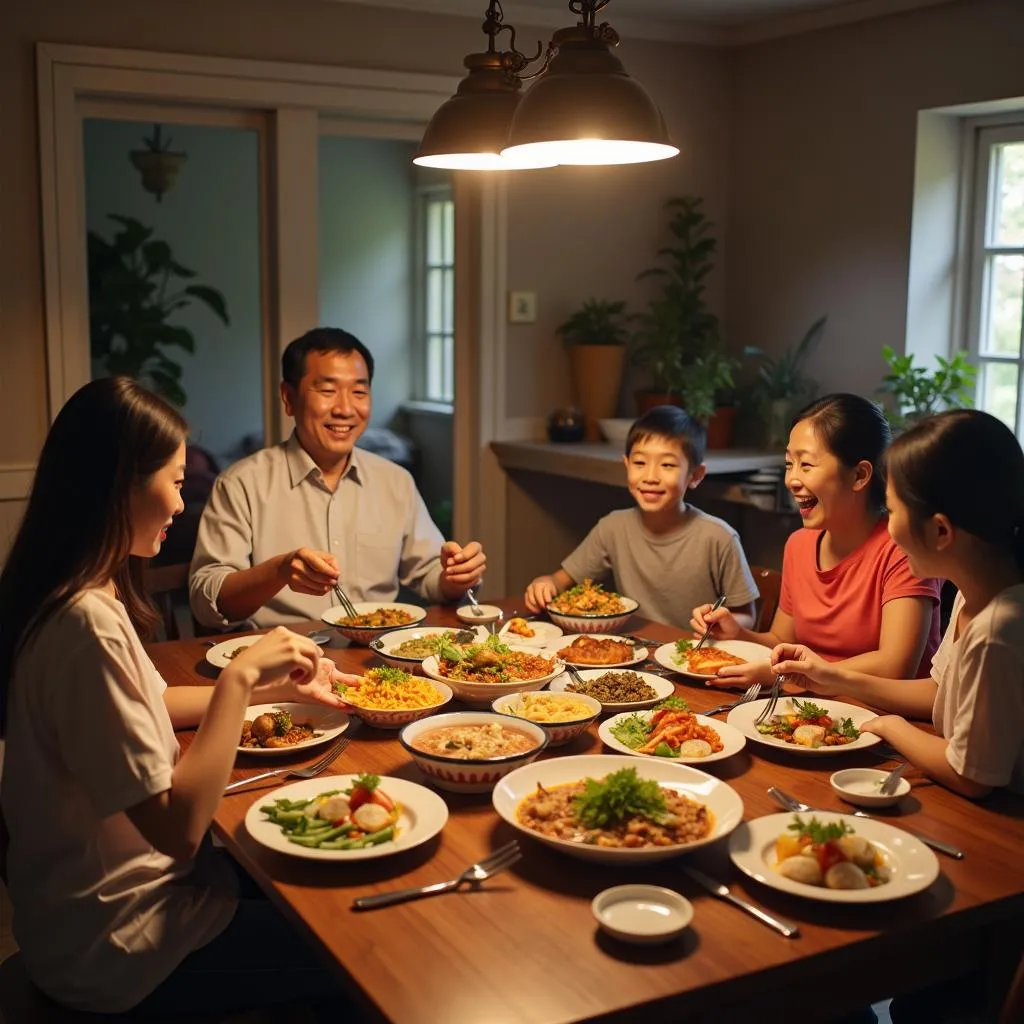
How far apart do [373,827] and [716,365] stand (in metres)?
2.93

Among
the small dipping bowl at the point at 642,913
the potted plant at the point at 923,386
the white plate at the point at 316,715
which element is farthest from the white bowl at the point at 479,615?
the potted plant at the point at 923,386

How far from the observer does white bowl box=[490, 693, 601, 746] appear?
1770 mm

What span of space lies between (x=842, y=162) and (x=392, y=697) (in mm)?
2949

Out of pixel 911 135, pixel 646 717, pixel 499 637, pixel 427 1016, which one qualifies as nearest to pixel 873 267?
pixel 911 135

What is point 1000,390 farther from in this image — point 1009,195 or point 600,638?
point 600,638

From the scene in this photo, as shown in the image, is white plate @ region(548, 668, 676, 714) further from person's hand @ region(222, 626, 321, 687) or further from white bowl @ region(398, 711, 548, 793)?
person's hand @ region(222, 626, 321, 687)

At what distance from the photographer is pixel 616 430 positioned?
4.28 meters

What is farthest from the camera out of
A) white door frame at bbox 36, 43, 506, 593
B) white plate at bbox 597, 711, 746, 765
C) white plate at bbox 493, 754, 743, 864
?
white door frame at bbox 36, 43, 506, 593

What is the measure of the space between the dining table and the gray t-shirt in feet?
3.95

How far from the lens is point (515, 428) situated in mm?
4410

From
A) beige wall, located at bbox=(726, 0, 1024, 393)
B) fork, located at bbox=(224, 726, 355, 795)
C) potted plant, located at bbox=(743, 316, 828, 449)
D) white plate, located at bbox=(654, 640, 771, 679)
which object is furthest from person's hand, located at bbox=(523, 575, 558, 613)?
beige wall, located at bbox=(726, 0, 1024, 393)

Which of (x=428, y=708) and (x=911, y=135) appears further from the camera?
(x=911, y=135)

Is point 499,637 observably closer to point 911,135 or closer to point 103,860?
point 103,860

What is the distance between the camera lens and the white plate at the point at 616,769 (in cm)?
137
